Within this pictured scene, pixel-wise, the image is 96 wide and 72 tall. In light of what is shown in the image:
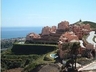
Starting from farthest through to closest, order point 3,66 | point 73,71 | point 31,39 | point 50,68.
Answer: point 31,39, point 3,66, point 50,68, point 73,71

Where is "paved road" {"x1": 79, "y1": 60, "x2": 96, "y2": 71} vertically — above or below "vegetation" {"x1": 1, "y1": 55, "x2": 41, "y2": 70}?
above

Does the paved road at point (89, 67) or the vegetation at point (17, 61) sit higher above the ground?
the paved road at point (89, 67)

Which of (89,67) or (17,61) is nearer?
(89,67)

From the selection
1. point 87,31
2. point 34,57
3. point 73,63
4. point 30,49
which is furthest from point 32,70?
point 87,31

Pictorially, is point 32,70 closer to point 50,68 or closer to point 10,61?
point 50,68

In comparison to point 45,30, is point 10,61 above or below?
below

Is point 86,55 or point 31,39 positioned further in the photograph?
point 31,39

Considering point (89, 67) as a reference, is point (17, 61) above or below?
below

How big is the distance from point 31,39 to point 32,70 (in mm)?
12965

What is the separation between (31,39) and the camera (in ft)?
94.5

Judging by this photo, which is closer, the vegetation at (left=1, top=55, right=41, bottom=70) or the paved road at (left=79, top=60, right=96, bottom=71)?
the paved road at (left=79, top=60, right=96, bottom=71)

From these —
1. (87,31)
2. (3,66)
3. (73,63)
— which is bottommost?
(3,66)

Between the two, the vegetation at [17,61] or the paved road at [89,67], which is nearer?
the paved road at [89,67]

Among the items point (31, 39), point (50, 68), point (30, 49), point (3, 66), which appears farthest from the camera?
point (31, 39)
